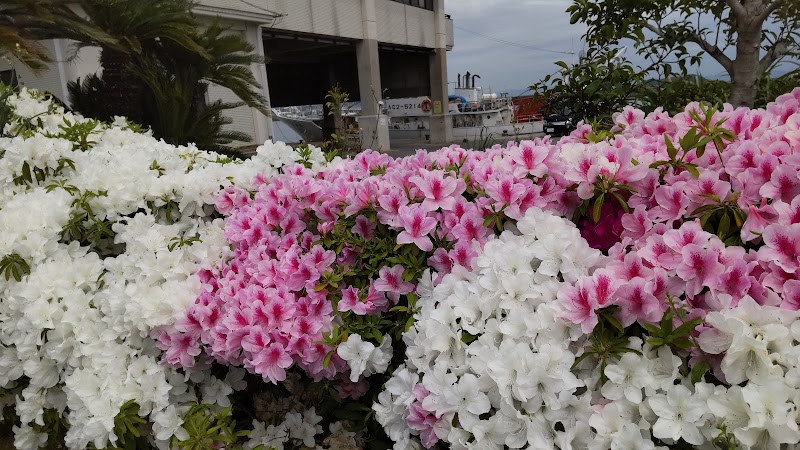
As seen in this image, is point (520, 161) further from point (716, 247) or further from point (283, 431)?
point (283, 431)

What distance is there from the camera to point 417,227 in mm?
1773

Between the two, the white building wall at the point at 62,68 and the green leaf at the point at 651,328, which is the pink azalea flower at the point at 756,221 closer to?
the green leaf at the point at 651,328

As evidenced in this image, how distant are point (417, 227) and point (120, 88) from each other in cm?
819

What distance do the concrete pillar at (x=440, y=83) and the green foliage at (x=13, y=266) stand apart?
76.0ft

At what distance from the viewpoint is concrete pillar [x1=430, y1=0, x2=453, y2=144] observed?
24.2 metres

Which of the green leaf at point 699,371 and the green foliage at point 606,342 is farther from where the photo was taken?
the green foliage at point 606,342

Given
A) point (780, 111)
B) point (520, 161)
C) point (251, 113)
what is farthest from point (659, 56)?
point (251, 113)

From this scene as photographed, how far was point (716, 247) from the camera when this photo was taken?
4.36 ft

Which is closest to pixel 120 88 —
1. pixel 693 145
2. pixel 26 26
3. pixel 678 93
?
pixel 26 26

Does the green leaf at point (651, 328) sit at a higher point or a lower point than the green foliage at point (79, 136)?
lower

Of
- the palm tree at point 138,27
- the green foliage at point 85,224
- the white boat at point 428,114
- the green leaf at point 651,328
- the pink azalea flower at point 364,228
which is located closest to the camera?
the green leaf at point 651,328

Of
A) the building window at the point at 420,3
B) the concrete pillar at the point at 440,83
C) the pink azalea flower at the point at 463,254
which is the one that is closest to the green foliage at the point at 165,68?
the pink azalea flower at the point at 463,254

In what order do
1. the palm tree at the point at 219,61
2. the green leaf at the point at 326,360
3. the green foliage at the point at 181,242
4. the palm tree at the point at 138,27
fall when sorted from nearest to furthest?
the green leaf at the point at 326,360
the green foliage at the point at 181,242
the palm tree at the point at 138,27
the palm tree at the point at 219,61

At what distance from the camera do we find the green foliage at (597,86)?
3.62 meters
